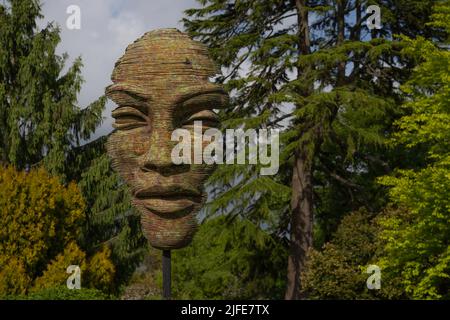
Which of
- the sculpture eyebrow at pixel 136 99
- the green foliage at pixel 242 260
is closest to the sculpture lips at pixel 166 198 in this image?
the sculpture eyebrow at pixel 136 99

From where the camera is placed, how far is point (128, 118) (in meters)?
8.13

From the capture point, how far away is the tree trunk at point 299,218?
658 inches

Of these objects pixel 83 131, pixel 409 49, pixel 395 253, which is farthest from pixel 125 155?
pixel 83 131

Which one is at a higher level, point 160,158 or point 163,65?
point 163,65

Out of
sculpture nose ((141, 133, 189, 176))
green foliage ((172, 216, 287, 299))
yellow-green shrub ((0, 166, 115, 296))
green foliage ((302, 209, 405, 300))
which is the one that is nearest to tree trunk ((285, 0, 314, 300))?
green foliage ((172, 216, 287, 299))

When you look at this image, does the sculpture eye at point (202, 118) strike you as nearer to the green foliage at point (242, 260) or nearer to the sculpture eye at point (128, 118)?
the sculpture eye at point (128, 118)

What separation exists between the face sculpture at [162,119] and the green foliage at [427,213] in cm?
643

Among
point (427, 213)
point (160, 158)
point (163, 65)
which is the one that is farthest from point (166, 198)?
point (427, 213)

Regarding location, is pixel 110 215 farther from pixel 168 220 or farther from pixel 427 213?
pixel 168 220

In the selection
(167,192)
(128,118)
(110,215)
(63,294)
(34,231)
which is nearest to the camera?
(167,192)

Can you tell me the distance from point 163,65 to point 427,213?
7.90 metres

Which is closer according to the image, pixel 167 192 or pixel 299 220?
pixel 167 192

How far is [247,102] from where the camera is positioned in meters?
17.5
